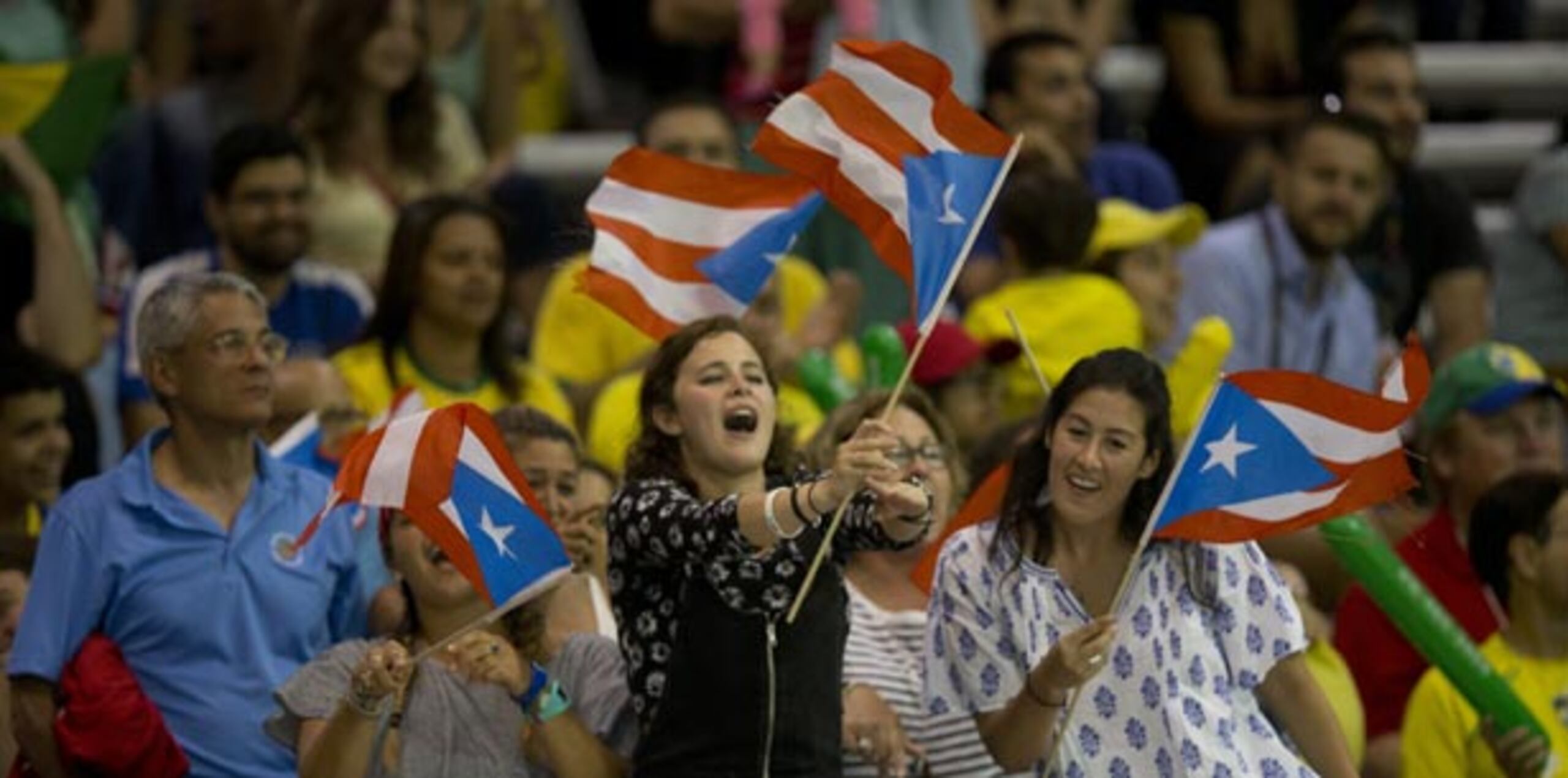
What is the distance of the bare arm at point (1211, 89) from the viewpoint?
A: 43.6 ft

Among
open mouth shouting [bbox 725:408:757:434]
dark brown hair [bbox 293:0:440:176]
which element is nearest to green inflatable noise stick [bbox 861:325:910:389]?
open mouth shouting [bbox 725:408:757:434]

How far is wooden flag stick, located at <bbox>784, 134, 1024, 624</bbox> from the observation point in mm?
7863

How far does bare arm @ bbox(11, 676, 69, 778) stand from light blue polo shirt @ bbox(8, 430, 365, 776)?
1.1 inches

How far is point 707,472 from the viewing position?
8.16 metres

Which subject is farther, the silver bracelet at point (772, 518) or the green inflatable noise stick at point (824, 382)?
the green inflatable noise stick at point (824, 382)

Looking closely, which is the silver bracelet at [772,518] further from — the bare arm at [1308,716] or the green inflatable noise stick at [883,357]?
the green inflatable noise stick at [883,357]

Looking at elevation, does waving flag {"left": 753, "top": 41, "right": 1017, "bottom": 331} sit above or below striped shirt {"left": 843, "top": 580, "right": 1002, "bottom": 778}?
above

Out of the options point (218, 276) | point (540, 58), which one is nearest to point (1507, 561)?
point (218, 276)

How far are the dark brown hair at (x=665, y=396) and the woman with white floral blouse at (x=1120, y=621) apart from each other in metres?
0.51

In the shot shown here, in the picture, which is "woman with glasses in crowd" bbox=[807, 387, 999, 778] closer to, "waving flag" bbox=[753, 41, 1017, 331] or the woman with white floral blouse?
the woman with white floral blouse

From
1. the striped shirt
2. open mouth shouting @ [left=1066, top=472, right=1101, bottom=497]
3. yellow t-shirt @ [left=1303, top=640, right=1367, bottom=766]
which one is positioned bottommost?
yellow t-shirt @ [left=1303, top=640, right=1367, bottom=766]

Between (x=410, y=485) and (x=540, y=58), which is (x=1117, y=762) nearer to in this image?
(x=410, y=485)

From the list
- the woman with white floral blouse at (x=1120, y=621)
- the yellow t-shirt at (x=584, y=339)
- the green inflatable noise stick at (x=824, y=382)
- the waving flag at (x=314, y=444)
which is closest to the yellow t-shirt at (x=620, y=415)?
the green inflatable noise stick at (x=824, y=382)

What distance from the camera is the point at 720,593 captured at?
802 centimetres
